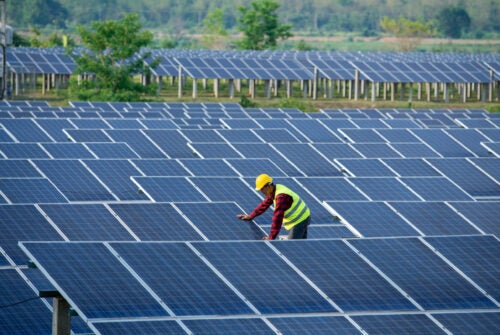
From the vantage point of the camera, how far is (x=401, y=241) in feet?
52.6

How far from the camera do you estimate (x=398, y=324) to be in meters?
13.7

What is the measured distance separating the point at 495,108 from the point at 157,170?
1988 inches

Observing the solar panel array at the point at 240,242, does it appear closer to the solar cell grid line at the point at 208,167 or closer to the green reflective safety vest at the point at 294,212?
the solar cell grid line at the point at 208,167

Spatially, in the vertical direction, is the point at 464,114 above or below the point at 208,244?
below

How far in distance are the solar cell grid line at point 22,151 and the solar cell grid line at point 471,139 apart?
12184 mm

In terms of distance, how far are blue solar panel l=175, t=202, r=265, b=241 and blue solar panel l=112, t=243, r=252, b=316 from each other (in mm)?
3915

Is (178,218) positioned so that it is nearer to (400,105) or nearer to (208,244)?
(208,244)

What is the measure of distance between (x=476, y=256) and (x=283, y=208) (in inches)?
140

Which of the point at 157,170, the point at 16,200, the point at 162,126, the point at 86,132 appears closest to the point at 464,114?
the point at 162,126

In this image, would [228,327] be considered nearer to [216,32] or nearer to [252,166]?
[252,166]

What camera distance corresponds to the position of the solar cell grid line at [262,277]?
13906 mm

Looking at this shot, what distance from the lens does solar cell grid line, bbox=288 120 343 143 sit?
37500mm

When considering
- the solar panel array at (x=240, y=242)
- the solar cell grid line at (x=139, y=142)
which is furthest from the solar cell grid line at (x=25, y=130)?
the solar panel array at (x=240, y=242)

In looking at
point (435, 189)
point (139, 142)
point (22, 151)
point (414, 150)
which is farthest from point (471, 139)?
point (22, 151)
